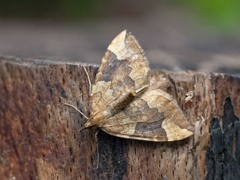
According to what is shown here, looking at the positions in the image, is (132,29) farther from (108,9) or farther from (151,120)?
(151,120)

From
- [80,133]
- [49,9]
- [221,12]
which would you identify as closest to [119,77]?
[80,133]

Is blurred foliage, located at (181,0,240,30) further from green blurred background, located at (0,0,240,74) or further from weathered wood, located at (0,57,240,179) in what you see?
weathered wood, located at (0,57,240,179)

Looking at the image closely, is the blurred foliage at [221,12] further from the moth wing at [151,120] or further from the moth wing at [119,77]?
the moth wing at [151,120]

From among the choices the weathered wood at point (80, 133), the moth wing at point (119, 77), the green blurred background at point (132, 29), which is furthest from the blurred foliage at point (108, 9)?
the weathered wood at point (80, 133)

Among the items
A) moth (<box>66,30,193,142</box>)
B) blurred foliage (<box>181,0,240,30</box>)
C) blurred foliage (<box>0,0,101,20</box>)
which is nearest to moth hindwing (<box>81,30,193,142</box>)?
moth (<box>66,30,193,142</box>)

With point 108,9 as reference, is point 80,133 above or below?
below

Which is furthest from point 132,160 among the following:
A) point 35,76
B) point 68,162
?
point 35,76
